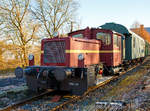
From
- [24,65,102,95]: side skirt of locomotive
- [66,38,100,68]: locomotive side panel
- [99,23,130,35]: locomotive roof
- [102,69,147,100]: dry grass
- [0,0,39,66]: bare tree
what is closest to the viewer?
[24,65,102,95]: side skirt of locomotive

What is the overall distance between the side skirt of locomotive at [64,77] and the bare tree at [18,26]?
1104cm

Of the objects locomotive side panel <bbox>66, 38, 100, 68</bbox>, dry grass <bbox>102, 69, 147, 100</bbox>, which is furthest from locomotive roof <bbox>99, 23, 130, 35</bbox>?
dry grass <bbox>102, 69, 147, 100</bbox>

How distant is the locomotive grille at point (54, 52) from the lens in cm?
634

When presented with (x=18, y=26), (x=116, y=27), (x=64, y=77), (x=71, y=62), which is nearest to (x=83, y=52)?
(x=71, y=62)

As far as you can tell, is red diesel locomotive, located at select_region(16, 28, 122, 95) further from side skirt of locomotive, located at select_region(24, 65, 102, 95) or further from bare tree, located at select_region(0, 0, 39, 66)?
bare tree, located at select_region(0, 0, 39, 66)

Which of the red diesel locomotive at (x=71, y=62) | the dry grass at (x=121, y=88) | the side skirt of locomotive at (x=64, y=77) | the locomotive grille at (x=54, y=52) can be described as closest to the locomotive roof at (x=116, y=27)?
the red diesel locomotive at (x=71, y=62)

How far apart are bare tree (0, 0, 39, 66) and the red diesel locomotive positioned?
1005 centimetres

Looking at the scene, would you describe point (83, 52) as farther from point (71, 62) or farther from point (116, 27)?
point (116, 27)

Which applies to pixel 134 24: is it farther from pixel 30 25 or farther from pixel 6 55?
pixel 6 55

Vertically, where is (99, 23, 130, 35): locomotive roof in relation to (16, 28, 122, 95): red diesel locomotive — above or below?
above

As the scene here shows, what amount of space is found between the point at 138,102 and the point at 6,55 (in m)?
14.0

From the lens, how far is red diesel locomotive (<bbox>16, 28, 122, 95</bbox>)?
219 inches

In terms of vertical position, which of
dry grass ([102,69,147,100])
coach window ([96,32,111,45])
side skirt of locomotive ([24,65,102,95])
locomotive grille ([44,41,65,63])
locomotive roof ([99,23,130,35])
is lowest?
dry grass ([102,69,147,100])

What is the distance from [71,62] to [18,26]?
41.6 ft
